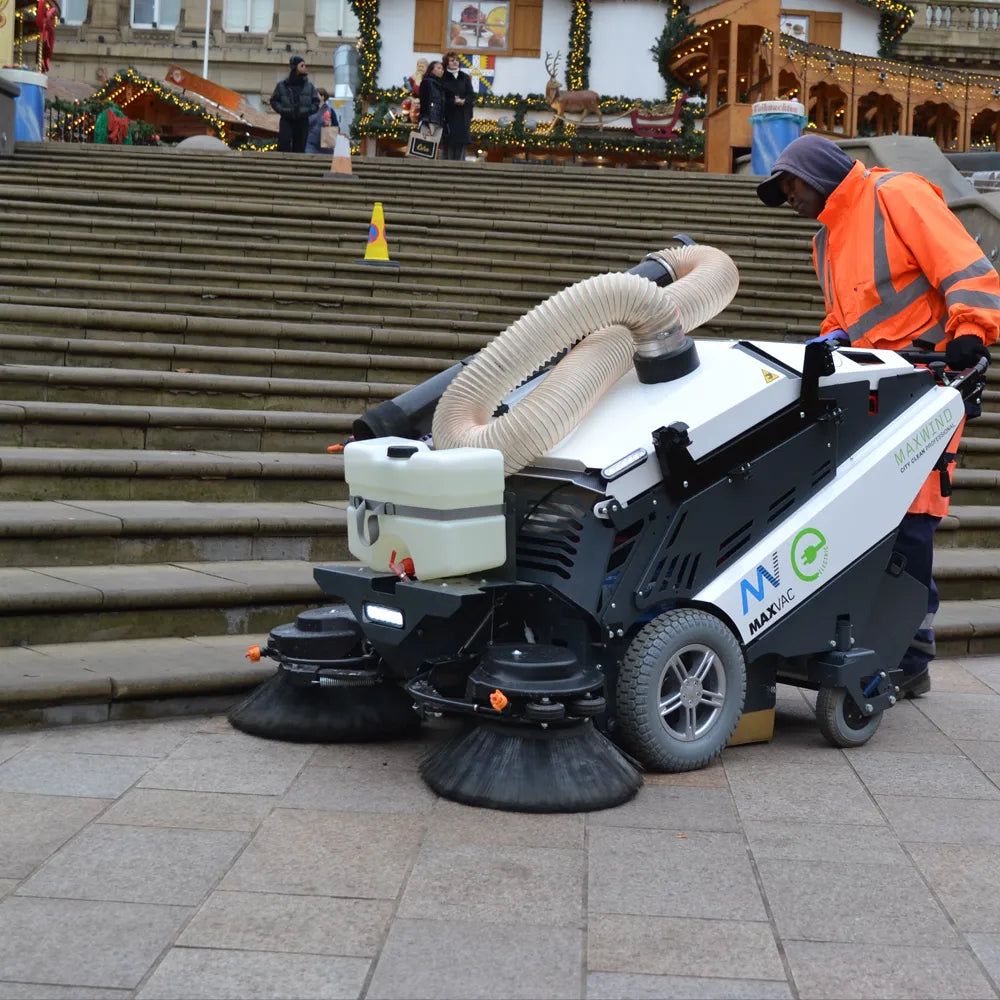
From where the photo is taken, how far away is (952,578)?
22.6 ft

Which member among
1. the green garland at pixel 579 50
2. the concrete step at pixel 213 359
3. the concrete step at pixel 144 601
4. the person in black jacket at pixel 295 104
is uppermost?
the green garland at pixel 579 50

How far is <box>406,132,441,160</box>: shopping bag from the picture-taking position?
61.7ft

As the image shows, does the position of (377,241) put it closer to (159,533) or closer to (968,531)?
(968,531)

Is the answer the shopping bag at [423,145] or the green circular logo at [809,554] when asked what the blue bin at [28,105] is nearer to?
the shopping bag at [423,145]

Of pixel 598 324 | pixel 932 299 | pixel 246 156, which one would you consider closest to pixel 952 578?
pixel 932 299

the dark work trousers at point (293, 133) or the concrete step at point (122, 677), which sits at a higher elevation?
the dark work trousers at point (293, 133)

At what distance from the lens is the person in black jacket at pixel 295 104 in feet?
64.7

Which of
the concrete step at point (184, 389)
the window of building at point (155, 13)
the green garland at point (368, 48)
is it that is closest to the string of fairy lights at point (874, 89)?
the green garland at point (368, 48)

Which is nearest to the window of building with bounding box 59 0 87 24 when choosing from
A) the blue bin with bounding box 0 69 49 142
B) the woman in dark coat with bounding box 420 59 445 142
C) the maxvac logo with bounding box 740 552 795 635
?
the woman in dark coat with bounding box 420 59 445 142

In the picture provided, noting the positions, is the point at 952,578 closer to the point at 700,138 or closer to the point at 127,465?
the point at 127,465

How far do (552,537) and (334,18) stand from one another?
41.9 meters

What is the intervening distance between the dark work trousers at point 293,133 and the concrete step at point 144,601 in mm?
15407

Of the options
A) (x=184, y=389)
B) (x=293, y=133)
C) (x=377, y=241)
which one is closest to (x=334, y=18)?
(x=293, y=133)

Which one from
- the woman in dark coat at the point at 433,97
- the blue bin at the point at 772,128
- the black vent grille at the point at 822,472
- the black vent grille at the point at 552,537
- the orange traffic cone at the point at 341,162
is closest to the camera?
the black vent grille at the point at 552,537
